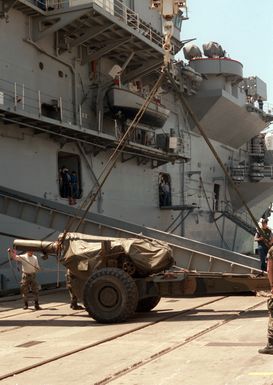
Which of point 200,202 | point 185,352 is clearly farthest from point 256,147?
point 185,352

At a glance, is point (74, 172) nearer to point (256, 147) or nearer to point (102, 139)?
point (102, 139)

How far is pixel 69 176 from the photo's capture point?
21.8 meters

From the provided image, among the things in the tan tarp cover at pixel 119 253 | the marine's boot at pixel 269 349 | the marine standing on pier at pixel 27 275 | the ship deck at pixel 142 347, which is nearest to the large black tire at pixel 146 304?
the ship deck at pixel 142 347

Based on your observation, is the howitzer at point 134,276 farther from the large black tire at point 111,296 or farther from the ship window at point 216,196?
the ship window at point 216,196

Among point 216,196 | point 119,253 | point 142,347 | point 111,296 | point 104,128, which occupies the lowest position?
Answer: point 142,347

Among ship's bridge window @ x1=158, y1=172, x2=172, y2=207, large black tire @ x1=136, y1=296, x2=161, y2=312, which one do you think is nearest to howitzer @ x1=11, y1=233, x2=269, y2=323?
large black tire @ x1=136, y1=296, x2=161, y2=312

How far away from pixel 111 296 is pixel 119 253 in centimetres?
98

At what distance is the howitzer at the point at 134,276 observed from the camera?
10781 millimetres

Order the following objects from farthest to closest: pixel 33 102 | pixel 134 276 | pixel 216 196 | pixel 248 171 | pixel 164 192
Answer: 1. pixel 248 171
2. pixel 216 196
3. pixel 164 192
4. pixel 33 102
5. pixel 134 276

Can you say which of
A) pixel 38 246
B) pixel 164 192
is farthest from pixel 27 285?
pixel 164 192

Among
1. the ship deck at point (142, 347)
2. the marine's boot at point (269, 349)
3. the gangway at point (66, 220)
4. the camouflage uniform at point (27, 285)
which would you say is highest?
the gangway at point (66, 220)

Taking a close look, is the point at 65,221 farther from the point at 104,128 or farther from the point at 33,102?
the point at 104,128

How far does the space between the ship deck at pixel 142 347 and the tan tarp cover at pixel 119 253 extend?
3.26 feet

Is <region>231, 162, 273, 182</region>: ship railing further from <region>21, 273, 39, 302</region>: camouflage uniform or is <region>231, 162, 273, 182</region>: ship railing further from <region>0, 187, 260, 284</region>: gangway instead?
<region>21, 273, 39, 302</region>: camouflage uniform
